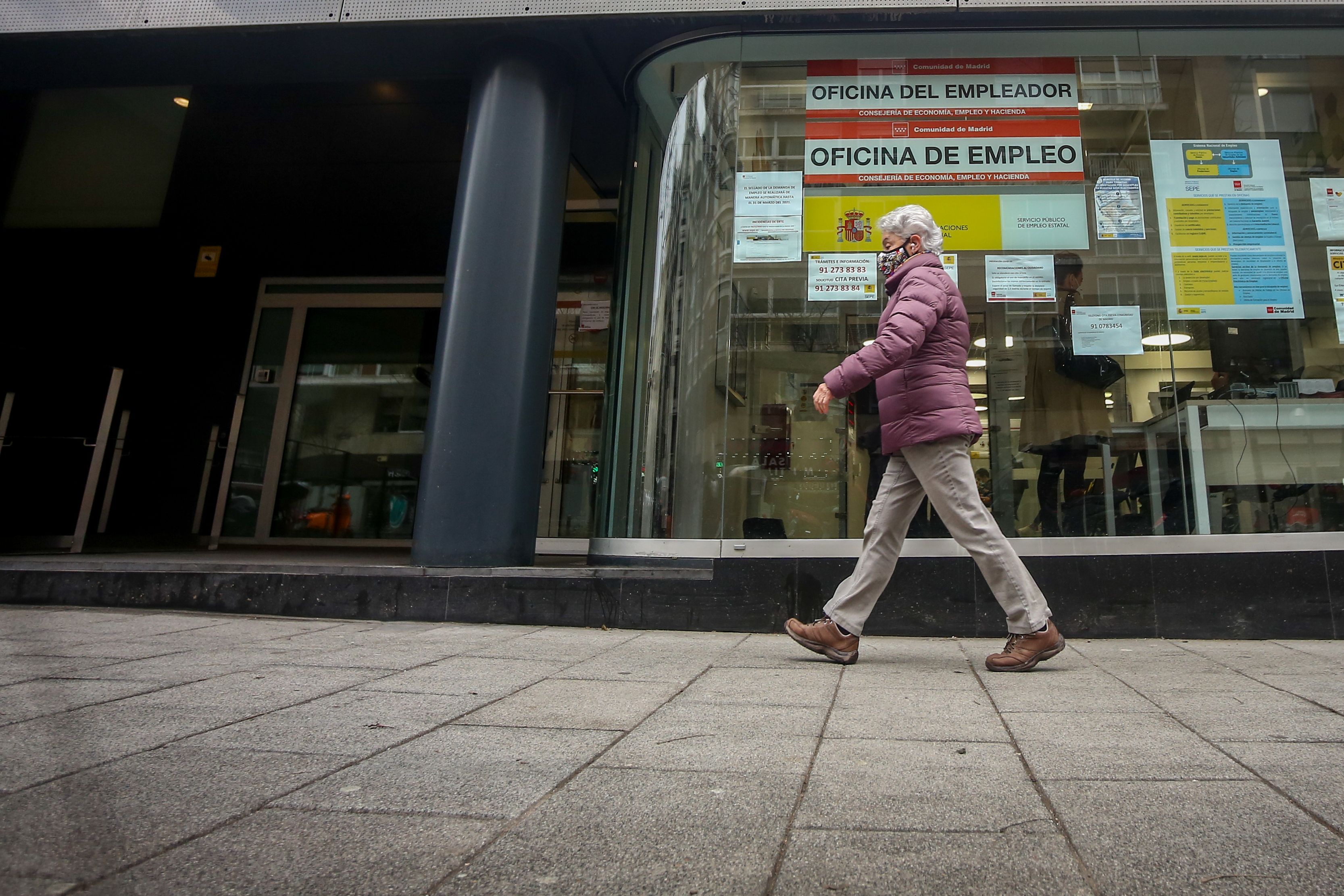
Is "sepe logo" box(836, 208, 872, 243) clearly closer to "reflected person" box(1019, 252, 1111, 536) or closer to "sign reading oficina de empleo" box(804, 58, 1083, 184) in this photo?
"sign reading oficina de empleo" box(804, 58, 1083, 184)

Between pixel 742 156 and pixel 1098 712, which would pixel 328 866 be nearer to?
pixel 1098 712

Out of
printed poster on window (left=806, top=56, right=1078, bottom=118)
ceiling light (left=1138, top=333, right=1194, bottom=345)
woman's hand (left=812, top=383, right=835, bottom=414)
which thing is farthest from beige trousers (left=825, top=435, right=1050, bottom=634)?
printed poster on window (left=806, top=56, right=1078, bottom=118)

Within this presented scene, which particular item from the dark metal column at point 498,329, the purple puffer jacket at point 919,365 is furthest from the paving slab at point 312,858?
the dark metal column at point 498,329


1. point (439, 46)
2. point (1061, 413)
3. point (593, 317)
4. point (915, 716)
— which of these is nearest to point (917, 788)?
point (915, 716)

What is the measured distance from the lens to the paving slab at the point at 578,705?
233cm

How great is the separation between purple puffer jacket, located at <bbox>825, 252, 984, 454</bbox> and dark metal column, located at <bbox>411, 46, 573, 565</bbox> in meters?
2.38

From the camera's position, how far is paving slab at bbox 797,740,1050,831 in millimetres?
1544

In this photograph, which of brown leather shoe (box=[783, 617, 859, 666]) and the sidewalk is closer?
the sidewalk

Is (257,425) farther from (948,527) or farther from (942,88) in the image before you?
(948,527)

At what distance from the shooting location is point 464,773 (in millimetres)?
1834

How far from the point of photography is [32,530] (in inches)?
303

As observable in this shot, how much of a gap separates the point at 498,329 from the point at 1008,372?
314 cm

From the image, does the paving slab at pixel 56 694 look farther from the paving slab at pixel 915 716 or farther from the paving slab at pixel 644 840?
the paving slab at pixel 915 716

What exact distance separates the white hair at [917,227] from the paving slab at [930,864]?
2782mm
